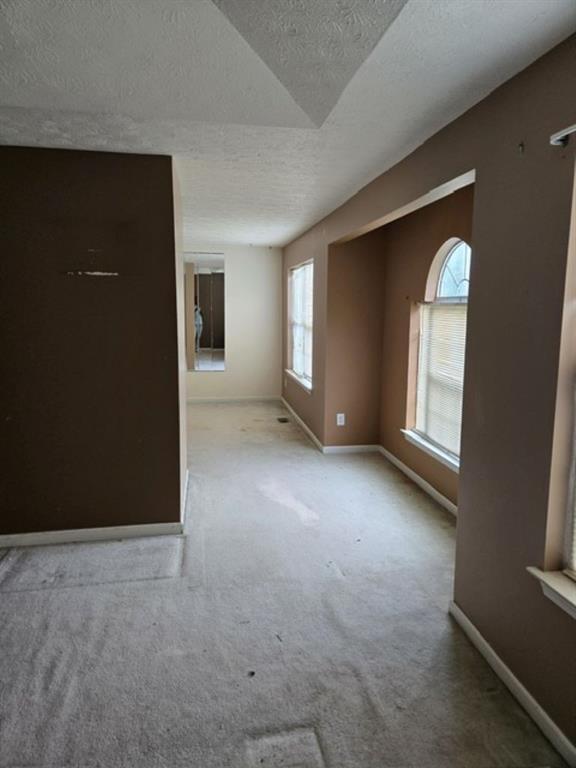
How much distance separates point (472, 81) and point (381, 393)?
322cm

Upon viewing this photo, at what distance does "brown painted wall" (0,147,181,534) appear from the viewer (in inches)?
109

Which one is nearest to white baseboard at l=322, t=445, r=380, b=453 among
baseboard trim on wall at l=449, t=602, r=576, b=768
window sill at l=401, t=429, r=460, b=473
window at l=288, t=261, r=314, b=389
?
window sill at l=401, t=429, r=460, b=473

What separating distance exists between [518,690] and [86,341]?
267 centimetres

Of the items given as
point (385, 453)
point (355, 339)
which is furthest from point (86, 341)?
point (385, 453)

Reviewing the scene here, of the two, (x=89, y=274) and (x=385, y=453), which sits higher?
(x=89, y=274)

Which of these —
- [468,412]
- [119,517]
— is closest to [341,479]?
[119,517]

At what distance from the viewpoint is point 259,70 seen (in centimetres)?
Result: 175

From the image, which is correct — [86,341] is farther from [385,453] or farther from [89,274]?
[385,453]

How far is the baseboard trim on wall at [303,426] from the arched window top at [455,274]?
78.0 inches

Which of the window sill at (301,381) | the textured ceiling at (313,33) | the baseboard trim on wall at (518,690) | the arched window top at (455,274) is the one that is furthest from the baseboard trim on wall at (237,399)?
the textured ceiling at (313,33)

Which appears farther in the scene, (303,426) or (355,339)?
(303,426)

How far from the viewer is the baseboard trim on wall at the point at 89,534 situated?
2928mm

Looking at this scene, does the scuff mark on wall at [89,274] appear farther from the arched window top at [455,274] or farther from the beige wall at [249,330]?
the beige wall at [249,330]

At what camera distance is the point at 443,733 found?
1661mm
